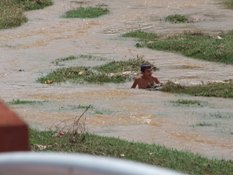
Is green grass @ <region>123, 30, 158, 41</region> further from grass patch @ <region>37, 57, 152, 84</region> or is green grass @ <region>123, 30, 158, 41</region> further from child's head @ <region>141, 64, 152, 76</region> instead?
child's head @ <region>141, 64, 152, 76</region>

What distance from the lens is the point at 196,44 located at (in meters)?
18.6

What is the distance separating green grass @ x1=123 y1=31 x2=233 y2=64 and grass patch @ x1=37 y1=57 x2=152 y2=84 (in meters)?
1.55

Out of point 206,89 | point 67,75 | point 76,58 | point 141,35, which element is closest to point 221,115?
point 206,89

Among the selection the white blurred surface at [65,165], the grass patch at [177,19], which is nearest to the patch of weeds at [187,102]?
the white blurred surface at [65,165]

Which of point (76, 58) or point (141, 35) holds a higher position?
point (76, 58)

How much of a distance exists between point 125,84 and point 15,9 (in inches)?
448

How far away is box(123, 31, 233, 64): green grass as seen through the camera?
17.2m

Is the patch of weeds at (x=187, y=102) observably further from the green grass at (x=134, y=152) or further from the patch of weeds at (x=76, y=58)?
the patch of weeds at (x=76, y=58)

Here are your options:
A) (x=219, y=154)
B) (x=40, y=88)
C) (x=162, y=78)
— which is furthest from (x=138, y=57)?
(x=219, y=154)

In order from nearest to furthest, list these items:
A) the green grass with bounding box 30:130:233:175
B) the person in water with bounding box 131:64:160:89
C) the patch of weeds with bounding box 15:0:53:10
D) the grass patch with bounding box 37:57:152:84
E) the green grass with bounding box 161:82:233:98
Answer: the green grass with bounding box 30:130:233:175
the green grass with bounding box 161:82:233:98
the person in water with bounding box 131:64:160:89
the grass patch with bounding box 37:57:152:84
the patch of weeds with bounding box 15:0:53:10

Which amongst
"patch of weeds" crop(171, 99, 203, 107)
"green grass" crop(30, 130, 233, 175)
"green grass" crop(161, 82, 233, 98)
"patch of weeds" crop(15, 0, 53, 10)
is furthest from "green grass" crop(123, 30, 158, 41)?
"green grass" crop(30, 130, 233, 175)

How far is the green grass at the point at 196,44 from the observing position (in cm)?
1722

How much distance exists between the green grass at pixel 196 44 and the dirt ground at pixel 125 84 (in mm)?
303

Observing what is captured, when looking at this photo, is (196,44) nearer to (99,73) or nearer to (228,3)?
(99,73)
